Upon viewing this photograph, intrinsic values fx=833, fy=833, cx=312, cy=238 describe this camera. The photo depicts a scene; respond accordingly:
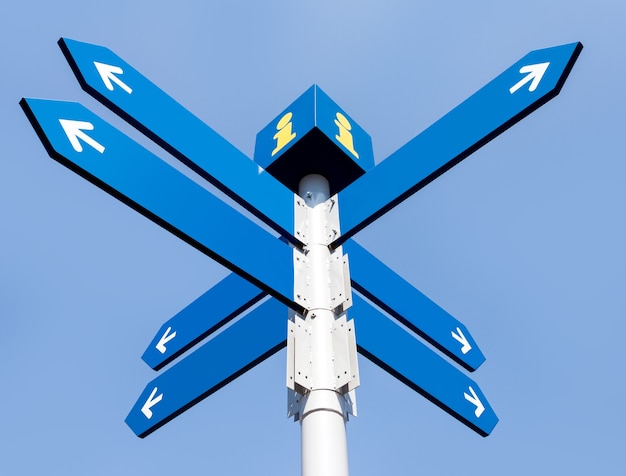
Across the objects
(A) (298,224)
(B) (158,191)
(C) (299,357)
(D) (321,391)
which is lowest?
(D) (321,391)

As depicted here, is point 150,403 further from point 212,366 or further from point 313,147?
point 313,147

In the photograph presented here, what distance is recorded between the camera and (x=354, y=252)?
3449 mm

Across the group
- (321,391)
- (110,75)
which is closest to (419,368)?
(321,391)

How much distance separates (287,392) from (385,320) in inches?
28.2

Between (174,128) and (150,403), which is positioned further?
(150,403)

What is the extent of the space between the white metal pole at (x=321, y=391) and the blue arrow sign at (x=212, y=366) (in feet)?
1.03

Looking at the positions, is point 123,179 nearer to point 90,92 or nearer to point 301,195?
point 90,92

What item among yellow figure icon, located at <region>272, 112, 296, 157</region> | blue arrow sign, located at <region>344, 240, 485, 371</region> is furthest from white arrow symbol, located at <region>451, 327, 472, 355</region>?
yellow figure icon, located at <region>272, 112, 296, 157</region>

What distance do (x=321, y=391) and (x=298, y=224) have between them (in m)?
0.69

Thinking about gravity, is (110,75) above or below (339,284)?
above

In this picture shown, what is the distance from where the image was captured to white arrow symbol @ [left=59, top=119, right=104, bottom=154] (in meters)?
2.37

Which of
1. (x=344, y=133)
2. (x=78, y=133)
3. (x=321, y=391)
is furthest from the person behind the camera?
(x=344, y=133)

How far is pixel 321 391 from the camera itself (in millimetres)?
2672

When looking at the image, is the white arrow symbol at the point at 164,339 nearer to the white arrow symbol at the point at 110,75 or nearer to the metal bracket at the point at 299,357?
the metal bracket at the point at 299,357
